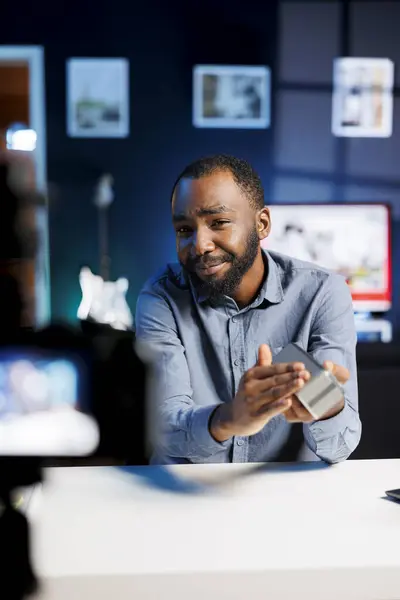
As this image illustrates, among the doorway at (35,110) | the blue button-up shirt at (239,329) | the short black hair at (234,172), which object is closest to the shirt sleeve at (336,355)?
the blue button-up shirt at (239,329)

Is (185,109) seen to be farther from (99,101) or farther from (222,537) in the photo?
(222,537)

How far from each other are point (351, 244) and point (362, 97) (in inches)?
43.2

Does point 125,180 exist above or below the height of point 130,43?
below

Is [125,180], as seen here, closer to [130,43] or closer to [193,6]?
[130,43]

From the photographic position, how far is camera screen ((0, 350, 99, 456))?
41 cm

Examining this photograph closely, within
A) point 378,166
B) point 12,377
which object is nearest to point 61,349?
point 12,377

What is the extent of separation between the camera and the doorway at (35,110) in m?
0.39

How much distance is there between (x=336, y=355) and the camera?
52.5 inches

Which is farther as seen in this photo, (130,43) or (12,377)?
(130,43)

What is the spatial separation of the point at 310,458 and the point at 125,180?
324 centimetres

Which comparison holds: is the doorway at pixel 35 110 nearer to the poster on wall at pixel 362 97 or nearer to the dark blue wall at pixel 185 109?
the dark blue wall at pixel 185 109

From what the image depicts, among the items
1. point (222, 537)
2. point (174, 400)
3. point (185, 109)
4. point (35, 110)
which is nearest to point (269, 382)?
point (222, 537)

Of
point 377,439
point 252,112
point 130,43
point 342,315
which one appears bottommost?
point 377,439

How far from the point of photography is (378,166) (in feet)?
14.7
